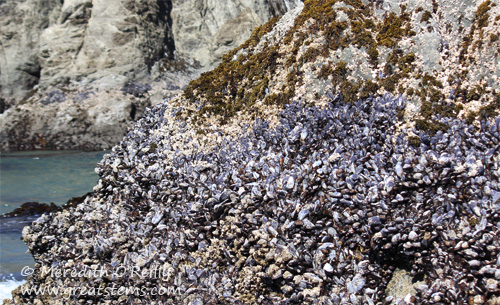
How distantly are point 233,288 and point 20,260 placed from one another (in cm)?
452

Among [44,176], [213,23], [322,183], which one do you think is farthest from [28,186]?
[213,23]

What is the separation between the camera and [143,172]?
4.52m

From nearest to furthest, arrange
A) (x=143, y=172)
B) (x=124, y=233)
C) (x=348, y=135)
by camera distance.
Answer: (x=348, y=135) → (x=124, y=233) → (x=143, y=172)

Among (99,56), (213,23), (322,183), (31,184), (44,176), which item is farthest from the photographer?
(213,23)

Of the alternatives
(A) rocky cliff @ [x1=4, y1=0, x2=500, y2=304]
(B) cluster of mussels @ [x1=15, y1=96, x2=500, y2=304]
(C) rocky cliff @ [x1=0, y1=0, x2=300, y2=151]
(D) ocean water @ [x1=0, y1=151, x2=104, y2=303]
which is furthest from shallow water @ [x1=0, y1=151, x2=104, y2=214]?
(B) cluster of mussels @ [x1=15, y1=96, x2=500, y2=304]

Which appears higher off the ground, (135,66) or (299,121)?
(135,66)

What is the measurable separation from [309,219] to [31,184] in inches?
416

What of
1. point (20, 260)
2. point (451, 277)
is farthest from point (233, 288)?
point (20, 260)

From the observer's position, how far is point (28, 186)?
37.4 feet

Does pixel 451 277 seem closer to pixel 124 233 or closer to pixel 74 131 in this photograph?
pixel 124 233

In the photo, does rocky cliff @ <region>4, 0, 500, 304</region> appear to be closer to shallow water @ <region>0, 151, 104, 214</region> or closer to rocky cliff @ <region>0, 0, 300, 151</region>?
shallow water @ <region>0, 151, 104, 214</region>

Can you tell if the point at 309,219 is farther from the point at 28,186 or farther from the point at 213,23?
the point at 213,23

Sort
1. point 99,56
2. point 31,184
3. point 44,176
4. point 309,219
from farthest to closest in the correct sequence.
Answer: point 99,56 → point 44,176 → point 31,184 → point 309,219

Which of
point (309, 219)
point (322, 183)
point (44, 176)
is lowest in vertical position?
point (44, 176)
